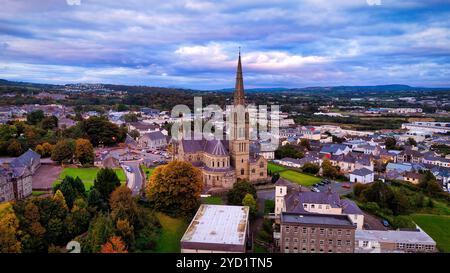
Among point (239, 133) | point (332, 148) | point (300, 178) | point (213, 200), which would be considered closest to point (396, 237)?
point (213, 200)

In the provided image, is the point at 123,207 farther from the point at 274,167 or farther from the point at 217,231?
the point at 274,167

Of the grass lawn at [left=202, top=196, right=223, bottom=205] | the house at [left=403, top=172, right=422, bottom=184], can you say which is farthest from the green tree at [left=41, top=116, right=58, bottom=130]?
the house at [left=403, top=172, right=422, bottom=184]

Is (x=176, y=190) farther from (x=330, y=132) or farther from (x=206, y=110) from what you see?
(x=206, y=110)

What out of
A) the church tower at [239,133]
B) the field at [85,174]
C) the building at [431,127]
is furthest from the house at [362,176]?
the building at [431,127]
